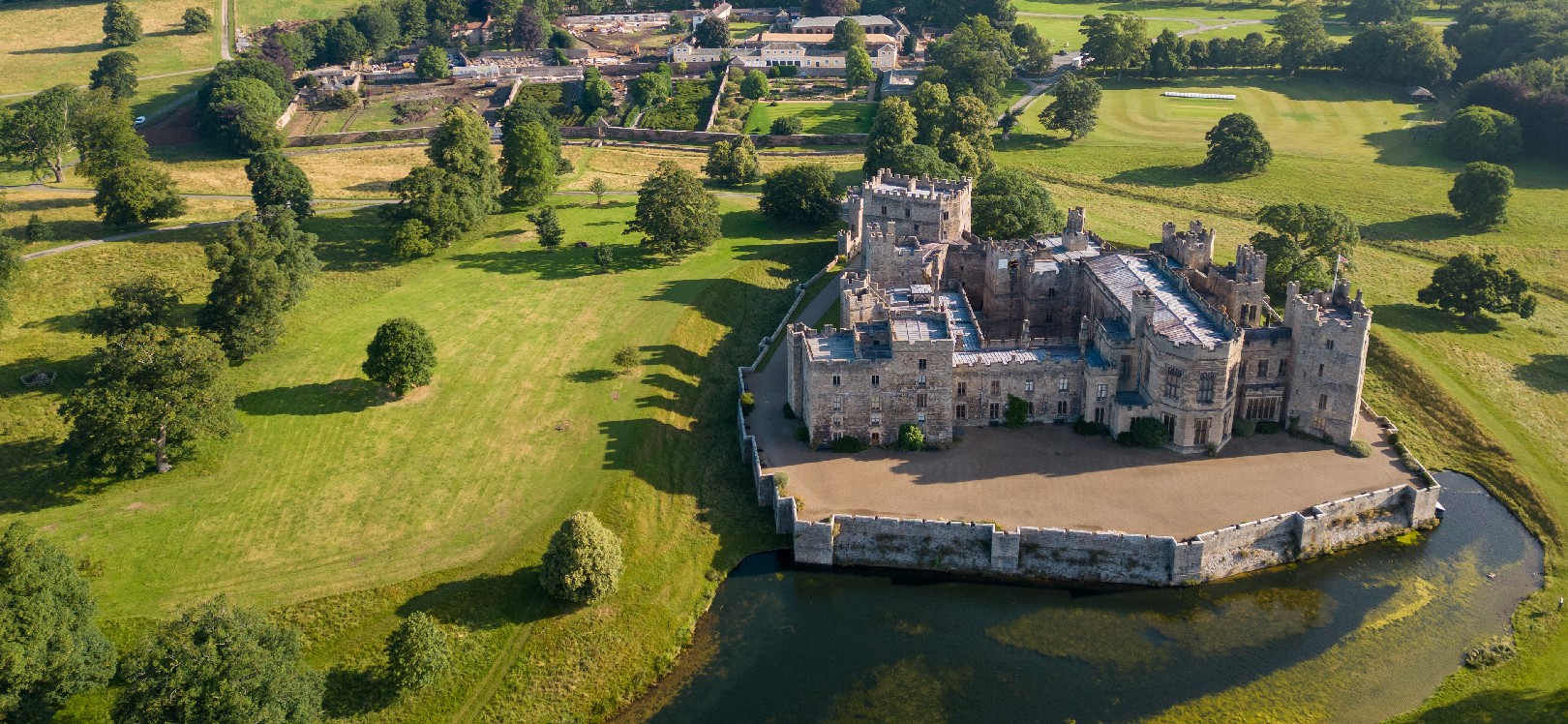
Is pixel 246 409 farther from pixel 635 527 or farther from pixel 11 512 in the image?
pixel 635 527

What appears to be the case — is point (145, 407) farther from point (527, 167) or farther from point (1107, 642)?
point (527, 167)

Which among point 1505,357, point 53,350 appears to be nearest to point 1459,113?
Answer: point 1505,357

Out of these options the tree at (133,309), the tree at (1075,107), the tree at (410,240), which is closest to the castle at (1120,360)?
the tree at (410,240)

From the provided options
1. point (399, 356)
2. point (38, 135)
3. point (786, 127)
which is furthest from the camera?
Answer: point (786, 127)

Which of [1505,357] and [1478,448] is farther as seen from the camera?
[1505,357]

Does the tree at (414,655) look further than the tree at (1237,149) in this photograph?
No

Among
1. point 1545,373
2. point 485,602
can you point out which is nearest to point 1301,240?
point 1545,373

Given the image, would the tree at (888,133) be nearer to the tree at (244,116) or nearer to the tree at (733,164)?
the tree at (733,164)
